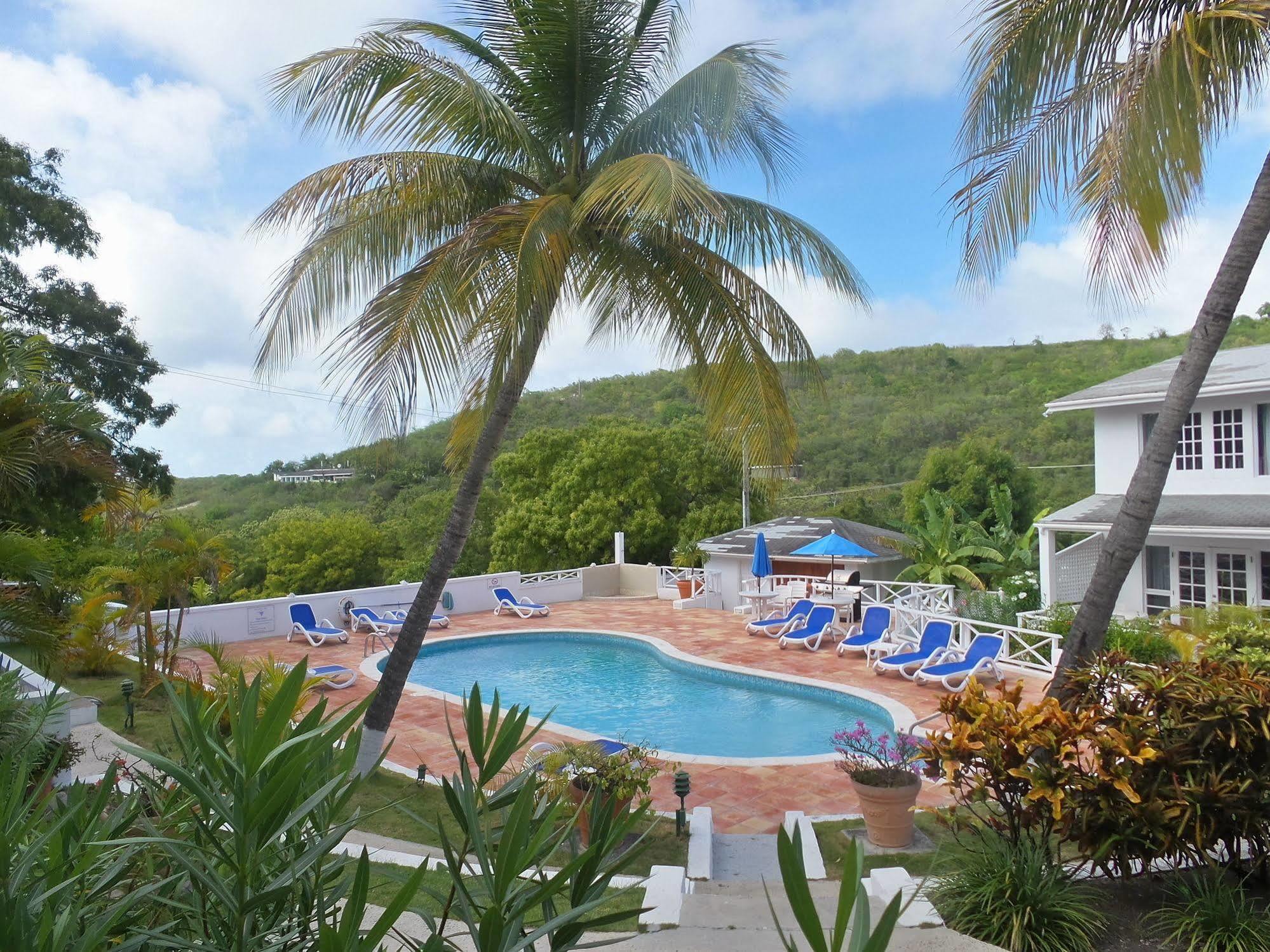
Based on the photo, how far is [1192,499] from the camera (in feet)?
50.0

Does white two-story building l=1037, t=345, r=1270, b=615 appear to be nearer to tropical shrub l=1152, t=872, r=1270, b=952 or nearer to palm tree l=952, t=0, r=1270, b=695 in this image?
palm tree l=952, t=0, r=1270, b=695

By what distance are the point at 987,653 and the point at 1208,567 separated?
237 inches

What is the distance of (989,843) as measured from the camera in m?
5.00

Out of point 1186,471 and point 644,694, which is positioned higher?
point 1186,471

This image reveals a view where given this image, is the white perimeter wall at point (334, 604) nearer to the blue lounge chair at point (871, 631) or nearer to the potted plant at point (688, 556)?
the potted plant at point (688, 556)

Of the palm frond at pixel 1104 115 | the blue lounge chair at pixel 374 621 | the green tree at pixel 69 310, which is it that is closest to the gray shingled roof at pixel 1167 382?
the palm frond at pixel 1104 115

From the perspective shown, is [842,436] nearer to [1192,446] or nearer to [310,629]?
[1192,446]

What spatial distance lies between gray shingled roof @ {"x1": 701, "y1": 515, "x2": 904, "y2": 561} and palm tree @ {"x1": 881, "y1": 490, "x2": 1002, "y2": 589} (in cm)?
43

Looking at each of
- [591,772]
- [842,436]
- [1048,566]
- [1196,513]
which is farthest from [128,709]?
[842,436]

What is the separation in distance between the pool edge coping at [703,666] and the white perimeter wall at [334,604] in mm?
2491

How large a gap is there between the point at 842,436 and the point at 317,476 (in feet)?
94.5

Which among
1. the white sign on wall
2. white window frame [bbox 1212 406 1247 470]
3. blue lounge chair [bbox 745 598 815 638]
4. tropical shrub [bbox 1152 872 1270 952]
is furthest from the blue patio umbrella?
tropical shrub [bbox 1152 872 1270 952]

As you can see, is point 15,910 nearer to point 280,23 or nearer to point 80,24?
point 280,23

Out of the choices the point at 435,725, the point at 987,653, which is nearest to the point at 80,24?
the point at 435,725
